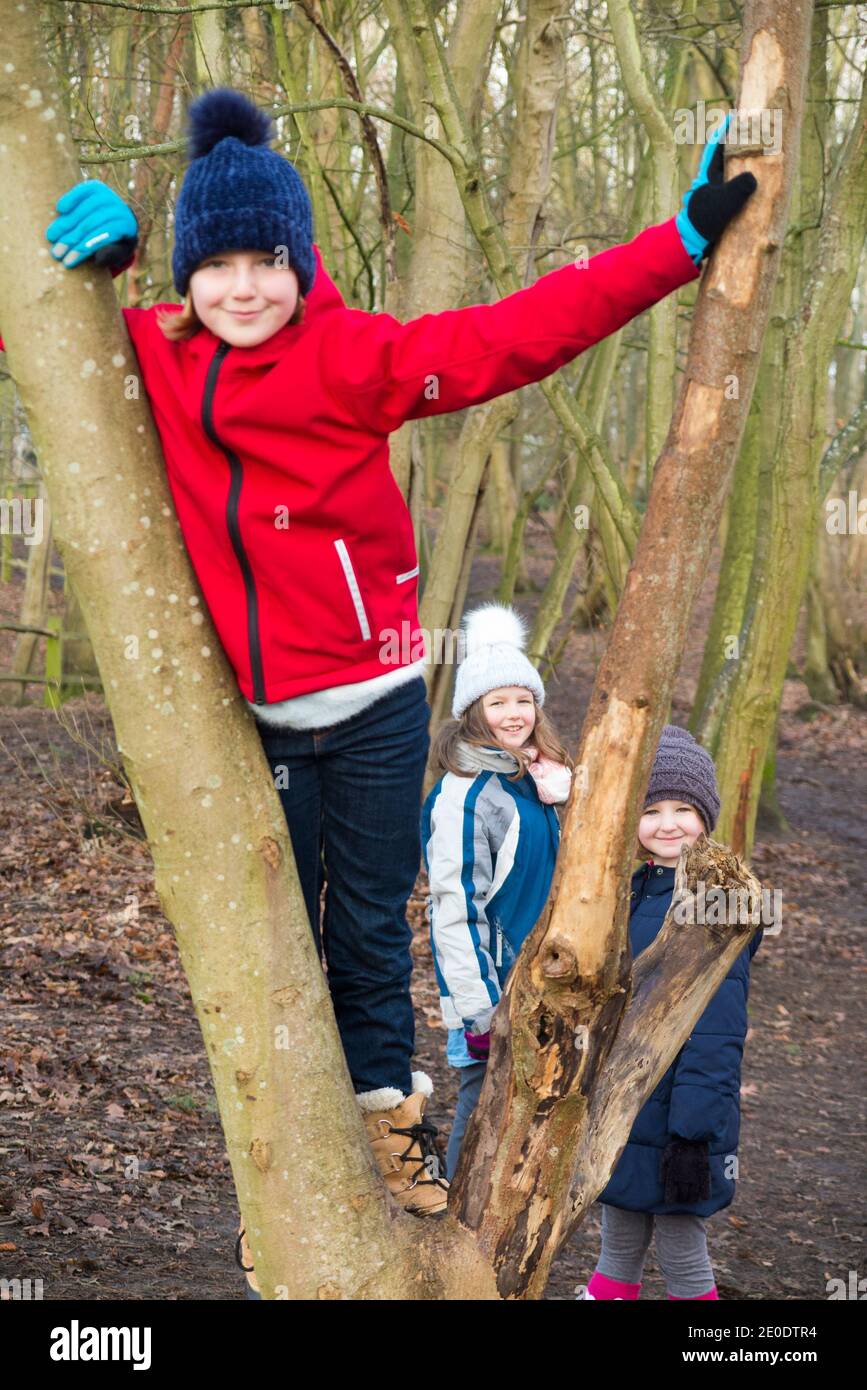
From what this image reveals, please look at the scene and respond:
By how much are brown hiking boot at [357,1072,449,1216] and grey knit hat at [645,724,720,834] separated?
119 cm

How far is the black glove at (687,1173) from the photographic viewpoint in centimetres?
324

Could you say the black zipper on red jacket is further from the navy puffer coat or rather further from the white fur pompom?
the white fur pompom

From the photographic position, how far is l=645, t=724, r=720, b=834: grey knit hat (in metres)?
3.52

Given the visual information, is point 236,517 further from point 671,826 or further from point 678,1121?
point 678,1121

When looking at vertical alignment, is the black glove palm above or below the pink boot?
above

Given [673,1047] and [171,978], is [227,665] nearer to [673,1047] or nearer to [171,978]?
[673,1047]

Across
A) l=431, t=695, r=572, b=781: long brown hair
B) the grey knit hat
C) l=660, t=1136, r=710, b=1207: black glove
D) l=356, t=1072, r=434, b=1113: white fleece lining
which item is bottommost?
l=660, t=1136, r=710, b=1207: black glove

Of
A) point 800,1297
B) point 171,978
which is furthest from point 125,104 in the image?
point 800,1297

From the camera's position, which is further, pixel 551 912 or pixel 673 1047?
pixel 673 1047

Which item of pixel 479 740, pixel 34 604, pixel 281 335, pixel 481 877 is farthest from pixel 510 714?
pixel 34 604

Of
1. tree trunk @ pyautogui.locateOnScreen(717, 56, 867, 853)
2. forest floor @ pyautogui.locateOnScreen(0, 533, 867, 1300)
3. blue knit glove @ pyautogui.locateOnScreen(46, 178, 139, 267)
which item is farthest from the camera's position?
tree trunk @ pyautogui.locateOnScreen(717, 56, 867, 853)

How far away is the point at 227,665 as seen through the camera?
7.84 ft

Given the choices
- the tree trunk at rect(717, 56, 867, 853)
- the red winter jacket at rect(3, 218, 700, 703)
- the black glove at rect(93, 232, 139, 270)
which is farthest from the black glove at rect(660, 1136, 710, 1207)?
the tree trunk at rect(717, 56, 867, 853)
